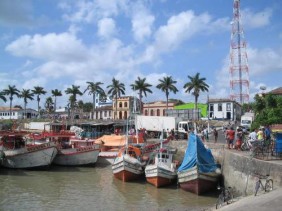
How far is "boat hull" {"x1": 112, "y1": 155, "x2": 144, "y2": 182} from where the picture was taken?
2780 centimetres

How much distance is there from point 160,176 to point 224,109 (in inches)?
2762

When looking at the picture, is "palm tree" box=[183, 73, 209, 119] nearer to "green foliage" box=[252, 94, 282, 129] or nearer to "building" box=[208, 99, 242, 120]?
"building" box=[208, 99, 242, 120]

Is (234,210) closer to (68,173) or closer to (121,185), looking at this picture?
(121,185)

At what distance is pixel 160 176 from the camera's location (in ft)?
82.7

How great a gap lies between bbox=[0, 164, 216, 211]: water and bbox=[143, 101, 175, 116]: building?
76539mm

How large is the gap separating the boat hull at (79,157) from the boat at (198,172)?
1312 centimetres

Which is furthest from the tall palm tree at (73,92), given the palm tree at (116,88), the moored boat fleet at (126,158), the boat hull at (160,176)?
the boat hull at (160,176)

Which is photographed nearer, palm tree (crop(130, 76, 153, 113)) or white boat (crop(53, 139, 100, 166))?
white boat (crop(53, 139, 100, 166))

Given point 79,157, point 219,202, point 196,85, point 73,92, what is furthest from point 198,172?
point 73,92

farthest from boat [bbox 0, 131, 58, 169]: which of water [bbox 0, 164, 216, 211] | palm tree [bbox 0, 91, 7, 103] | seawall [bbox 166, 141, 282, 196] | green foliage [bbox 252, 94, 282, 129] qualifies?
palm tree [bbox 0, 91, 7, 103]

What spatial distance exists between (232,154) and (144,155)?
10880 millimetres

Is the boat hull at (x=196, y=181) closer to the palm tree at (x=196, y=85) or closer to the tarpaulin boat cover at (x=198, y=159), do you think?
the tarpaulin boat cover at (x=198, y=159)

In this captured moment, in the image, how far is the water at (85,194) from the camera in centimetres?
2030

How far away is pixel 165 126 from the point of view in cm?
5197
